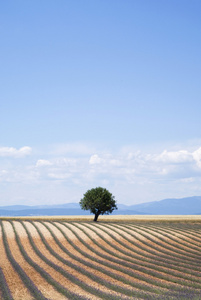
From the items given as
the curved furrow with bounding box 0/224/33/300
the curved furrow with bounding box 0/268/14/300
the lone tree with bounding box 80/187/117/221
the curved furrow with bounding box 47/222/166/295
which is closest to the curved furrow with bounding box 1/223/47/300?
the curved furrow with bounding box 0/224/33/300

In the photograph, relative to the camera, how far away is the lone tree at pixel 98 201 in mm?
67062

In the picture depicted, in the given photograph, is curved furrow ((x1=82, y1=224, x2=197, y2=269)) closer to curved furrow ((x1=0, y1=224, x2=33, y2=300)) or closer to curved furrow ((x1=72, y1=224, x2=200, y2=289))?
curved furrow ((x1=72, y1=224, x2=200, y2=289))

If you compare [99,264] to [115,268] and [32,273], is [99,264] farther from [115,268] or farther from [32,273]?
[32,273]

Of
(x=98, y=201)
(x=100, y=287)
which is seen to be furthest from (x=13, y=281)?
(x=98, y=201)

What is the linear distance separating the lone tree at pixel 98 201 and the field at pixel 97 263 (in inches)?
693

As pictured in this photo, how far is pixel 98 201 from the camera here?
66.4 meters

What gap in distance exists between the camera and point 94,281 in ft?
76.2

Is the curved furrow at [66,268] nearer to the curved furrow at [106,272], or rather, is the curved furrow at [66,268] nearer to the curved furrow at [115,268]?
the curved furrow at [106,272]

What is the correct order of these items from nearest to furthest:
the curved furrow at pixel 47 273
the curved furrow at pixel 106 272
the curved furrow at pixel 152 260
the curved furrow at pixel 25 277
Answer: the curved furrow at pixel 25 277 → the curved furrow at pixel 47 273 → the curved furrow at pixel 106 272 → the curved furrow at pixel 152 260

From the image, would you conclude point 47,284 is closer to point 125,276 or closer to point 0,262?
point 125,276

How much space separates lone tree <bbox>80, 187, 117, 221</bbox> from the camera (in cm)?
6706

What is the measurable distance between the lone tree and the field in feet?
57.8

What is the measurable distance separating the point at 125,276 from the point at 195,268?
22.5 ft

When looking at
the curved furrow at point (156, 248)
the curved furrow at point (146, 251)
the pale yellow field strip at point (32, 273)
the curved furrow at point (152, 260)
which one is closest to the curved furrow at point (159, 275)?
the curved furrow at point (152, 260)
